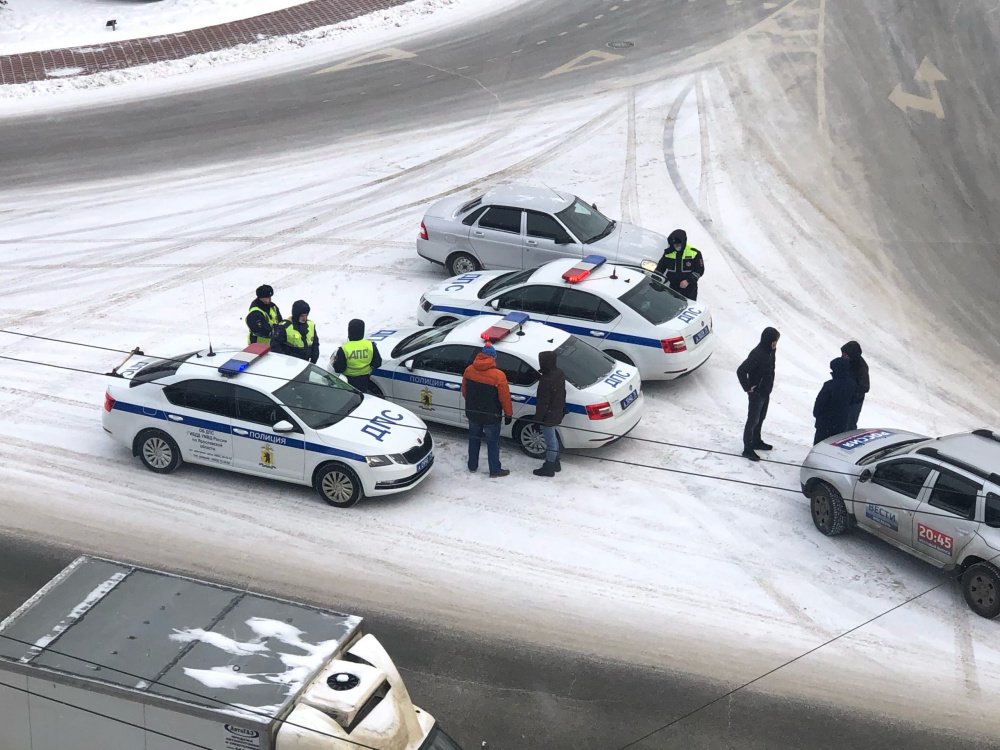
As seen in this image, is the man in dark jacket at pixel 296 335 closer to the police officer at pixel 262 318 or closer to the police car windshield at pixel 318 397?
the police officer at pixel 262 318

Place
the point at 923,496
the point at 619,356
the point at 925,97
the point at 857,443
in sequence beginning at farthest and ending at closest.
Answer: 1. the point at 925,97
2. the point at 619,356
3. the point at 857,443
4. the point at 923,496

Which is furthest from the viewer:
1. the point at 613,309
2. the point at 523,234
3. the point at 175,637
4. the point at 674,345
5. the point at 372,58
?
the point at 372,58

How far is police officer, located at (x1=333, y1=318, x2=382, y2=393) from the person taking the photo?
552 inches

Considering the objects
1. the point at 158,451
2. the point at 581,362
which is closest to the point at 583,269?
the point at 581,362

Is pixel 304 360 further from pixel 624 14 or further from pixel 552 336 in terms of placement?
pixel 624 14

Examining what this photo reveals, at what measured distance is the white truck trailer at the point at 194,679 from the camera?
23.7ft

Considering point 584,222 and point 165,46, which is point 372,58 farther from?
point 584,222

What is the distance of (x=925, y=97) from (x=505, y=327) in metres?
15.5

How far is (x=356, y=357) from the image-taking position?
14047 millimetres

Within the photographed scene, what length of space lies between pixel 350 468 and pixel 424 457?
0.90 metres

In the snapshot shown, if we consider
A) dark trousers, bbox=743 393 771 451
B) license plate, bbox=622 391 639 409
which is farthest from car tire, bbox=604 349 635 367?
dark trousers, bbox=743 393 771 451

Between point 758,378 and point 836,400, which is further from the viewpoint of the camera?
point 758,378

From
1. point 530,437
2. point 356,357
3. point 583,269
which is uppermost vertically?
point 583,269

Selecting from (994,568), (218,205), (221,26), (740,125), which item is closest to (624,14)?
(740,125)
